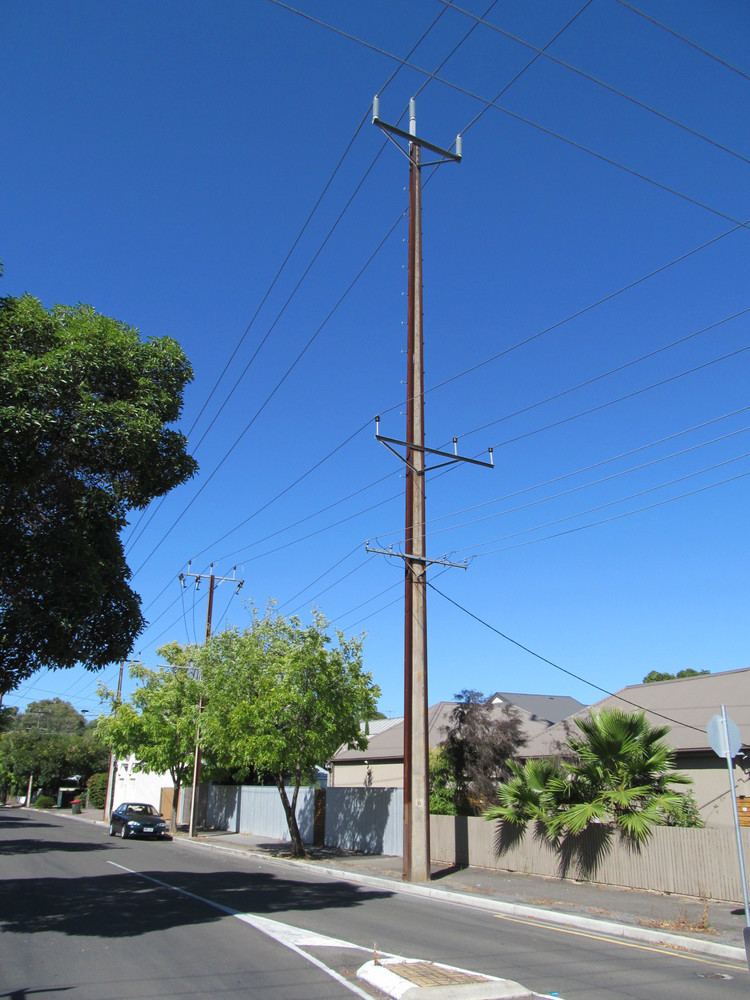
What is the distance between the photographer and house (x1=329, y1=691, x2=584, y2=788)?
121 ft

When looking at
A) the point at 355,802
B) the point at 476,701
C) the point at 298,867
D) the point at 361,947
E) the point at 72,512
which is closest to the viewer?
the point at 361,947

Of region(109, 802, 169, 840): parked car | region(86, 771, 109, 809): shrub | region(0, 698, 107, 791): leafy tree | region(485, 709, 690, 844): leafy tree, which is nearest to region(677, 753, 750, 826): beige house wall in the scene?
region(485, 709, 690, 844): leafy tree

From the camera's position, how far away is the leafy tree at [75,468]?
32.7 feet

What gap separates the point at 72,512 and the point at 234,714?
13.3 m

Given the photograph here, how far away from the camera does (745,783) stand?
20.0 metres

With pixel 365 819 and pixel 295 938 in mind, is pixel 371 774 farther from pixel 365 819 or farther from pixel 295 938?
pixel 295 938

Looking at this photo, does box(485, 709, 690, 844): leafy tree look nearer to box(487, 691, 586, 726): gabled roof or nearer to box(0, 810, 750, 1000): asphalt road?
box(0, 810, 750, 1000): asphalt road

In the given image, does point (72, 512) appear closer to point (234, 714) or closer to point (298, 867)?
point (234, 714)

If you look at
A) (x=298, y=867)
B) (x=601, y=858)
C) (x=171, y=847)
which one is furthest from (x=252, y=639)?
(x=601, y=858)

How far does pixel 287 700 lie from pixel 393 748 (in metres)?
16.4

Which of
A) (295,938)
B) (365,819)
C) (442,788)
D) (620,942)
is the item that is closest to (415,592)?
(442,788)

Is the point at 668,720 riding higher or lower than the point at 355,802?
higher

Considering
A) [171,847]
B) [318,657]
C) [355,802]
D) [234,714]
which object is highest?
[318,657]

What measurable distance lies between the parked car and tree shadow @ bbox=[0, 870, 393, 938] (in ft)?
52.4
